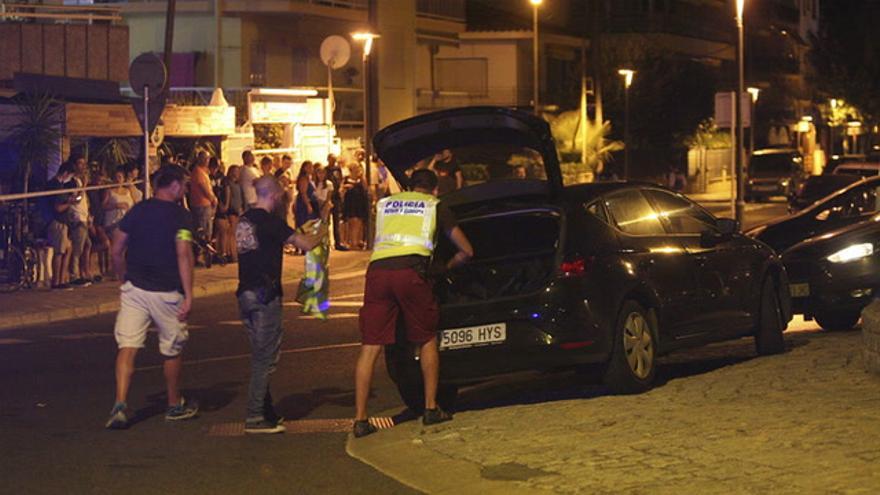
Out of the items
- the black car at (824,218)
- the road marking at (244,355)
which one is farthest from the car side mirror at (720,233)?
the black car at (824,218)

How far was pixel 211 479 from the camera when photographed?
30.6 feet

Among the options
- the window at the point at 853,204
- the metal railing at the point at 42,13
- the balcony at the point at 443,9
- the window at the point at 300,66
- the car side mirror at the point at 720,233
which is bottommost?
the car side mirror at the point at 720,233

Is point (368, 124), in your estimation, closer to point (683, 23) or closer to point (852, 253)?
point (852, 253)

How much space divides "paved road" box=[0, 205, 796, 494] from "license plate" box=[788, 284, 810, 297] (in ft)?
13.5

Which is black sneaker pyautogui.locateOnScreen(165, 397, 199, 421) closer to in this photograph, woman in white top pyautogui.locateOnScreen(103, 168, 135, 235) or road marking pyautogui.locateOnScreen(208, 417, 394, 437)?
road marking pyautogui.locateOnScreen(208, 417, 394, 437)

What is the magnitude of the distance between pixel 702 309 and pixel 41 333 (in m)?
8.42

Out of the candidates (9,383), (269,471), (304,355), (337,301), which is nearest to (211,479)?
(269,471)

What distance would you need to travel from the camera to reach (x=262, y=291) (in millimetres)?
10938

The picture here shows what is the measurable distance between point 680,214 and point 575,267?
210cm

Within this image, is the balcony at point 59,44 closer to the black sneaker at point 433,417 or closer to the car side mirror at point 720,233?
the car side mirror at point 720,233

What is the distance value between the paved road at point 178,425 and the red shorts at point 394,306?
0.79 metres

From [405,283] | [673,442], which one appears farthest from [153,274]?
[673,442]

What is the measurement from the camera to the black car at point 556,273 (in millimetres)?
11305

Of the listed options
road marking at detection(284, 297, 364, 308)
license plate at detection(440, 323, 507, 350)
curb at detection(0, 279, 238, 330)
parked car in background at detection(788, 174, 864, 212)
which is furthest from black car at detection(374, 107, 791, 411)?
parked car in background at detection(788, 174, 864, 212)
